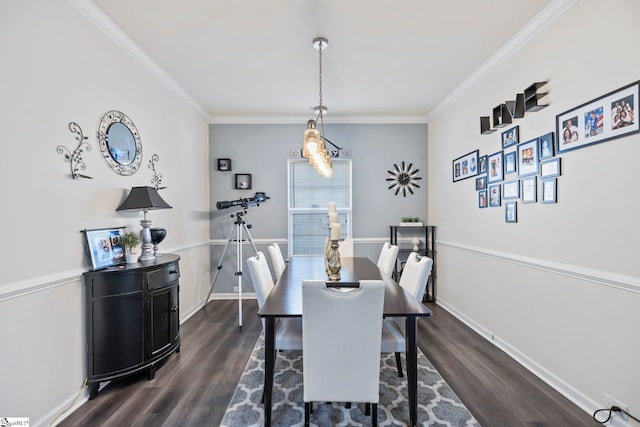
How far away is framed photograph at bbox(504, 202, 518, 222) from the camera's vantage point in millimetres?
2756

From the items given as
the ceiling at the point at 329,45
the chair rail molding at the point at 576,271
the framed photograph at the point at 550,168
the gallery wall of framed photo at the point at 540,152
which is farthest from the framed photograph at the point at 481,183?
the ceiling at the point at 329,45

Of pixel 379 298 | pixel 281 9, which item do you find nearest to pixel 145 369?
pixel 379 298

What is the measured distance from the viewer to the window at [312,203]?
16.1ft

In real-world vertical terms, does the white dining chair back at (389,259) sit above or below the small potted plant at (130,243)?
below

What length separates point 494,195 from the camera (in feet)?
10.2

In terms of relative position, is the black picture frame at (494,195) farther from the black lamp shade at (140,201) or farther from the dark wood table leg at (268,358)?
the black lamp shade at (140,201)

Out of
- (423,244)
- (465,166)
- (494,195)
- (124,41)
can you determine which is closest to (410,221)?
(423,244)

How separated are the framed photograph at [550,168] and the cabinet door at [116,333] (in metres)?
3.16

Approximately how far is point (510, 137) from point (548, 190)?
685 mm

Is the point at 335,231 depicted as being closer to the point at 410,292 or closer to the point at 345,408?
the point at 410,292

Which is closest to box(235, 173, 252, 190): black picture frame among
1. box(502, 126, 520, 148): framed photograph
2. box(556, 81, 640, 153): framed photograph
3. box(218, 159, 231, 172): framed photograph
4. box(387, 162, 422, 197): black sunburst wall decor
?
box(218, 159, 231, 172): framed photograph

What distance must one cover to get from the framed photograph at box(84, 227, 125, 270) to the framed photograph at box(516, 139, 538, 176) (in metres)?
3.32

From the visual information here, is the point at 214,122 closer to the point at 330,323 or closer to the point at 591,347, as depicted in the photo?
the point at 330,323

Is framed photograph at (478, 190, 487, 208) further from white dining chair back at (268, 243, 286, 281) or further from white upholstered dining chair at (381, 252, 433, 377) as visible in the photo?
white dining chair back at (268, 243, 286, 281)
